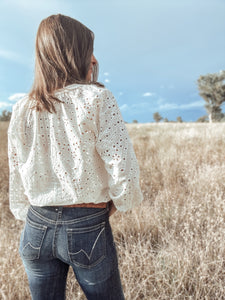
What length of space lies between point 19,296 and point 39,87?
1.89 meters

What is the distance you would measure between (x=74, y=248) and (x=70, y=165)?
402mm

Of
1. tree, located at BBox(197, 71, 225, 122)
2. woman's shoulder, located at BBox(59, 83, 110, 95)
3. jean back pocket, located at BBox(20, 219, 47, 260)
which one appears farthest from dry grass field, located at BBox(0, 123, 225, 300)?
tree, located at BBox(197, 71, 225, 122)

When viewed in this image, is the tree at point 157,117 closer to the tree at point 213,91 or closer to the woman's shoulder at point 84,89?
the tree at point 213,91

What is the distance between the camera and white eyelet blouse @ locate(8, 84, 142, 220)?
0.97m

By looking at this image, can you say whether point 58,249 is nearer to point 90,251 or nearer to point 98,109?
point 90,251

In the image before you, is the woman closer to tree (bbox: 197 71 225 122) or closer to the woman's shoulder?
the woman's shoulder

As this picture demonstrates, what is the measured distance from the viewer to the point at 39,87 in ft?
3.52

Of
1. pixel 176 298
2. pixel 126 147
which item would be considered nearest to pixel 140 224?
pixel 176 298

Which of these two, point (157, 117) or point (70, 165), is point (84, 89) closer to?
point (70, 165)

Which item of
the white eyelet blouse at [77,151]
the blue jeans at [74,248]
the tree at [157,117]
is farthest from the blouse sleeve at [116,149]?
the tree at [157,117]

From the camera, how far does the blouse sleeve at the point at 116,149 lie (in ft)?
3.16

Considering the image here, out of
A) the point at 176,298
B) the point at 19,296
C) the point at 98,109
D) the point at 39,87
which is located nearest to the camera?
the point at 98,109

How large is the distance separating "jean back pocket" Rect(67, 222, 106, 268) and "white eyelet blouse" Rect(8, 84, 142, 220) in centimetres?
14

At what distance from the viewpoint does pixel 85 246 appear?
3.25 ft
